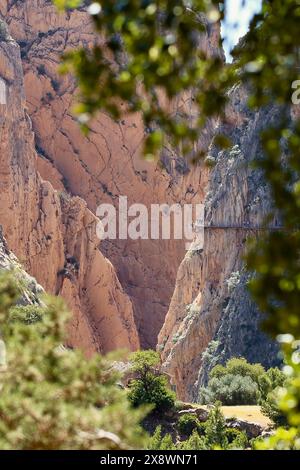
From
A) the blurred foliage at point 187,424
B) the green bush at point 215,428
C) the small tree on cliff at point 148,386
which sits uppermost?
the small tree on cliff at point 148,386

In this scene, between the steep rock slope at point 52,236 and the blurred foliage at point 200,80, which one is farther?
the steep rock slope at point 52,236

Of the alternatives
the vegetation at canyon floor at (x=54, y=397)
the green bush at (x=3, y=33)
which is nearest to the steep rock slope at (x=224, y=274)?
the green bush at (x=3, y=33)

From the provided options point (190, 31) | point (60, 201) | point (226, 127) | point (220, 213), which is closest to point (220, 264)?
point (220, 213)

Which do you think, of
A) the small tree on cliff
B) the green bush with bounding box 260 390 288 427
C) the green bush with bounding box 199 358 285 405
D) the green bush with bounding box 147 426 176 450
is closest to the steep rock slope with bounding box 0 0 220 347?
the green bush with bounding box 199 358 285 405

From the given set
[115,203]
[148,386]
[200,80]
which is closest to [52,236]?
[115,203]

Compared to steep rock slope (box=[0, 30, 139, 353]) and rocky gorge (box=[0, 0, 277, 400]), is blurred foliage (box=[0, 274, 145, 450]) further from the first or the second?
steep rock slope (box=[0, 30, 139, 353])

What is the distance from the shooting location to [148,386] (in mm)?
39344

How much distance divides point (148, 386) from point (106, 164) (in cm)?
3822

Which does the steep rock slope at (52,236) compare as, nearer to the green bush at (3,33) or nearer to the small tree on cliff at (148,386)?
the green bush at (3,33)

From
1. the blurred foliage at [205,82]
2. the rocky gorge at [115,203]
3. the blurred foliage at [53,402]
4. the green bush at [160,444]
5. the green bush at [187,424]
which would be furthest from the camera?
the rocky gorge at [115,203]

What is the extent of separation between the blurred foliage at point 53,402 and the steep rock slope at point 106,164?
62.9 meters

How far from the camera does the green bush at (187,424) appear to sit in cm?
3653

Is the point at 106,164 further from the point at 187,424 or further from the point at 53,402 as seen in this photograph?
the point at 53,402

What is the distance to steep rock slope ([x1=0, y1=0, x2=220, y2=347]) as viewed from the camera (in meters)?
73.5
